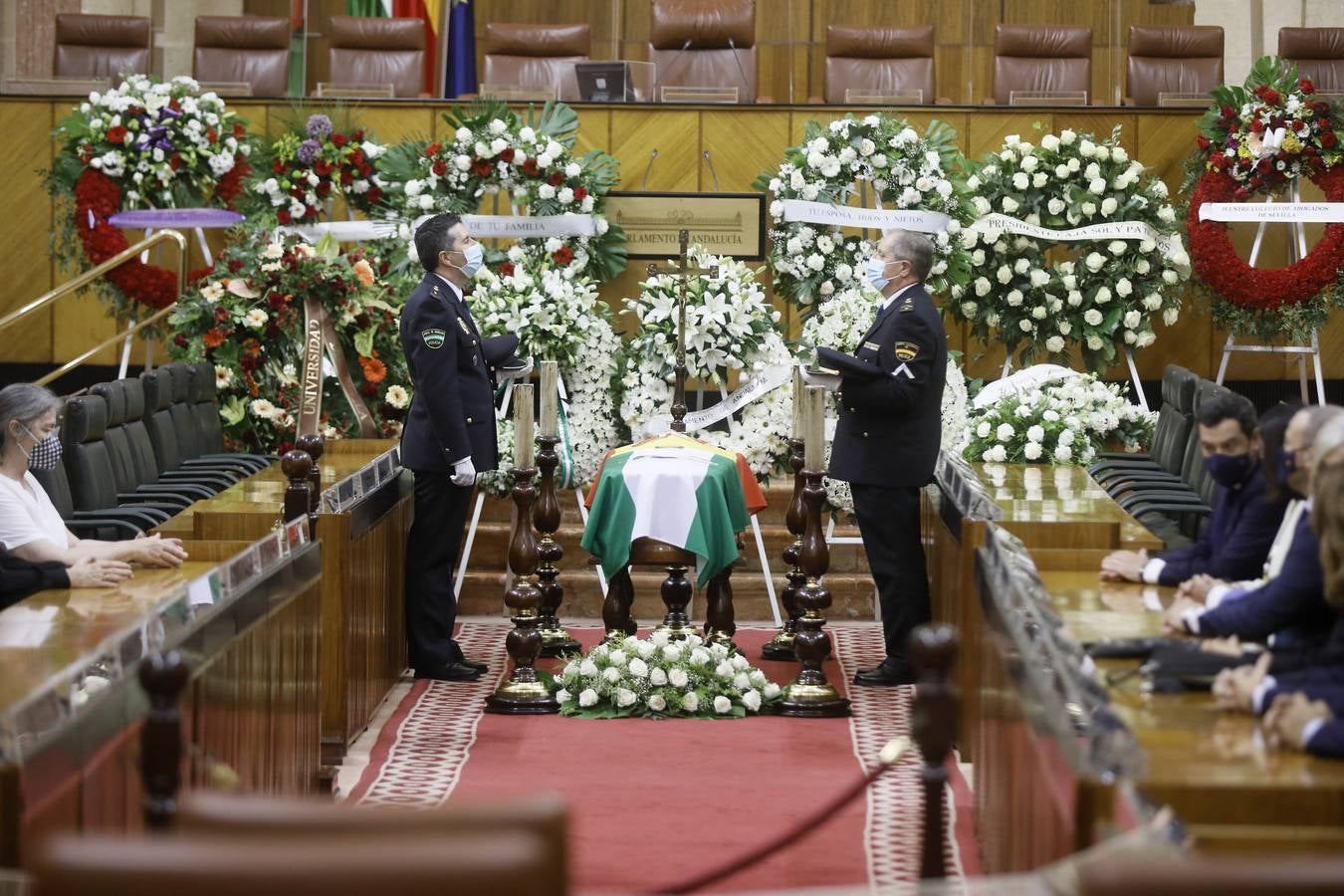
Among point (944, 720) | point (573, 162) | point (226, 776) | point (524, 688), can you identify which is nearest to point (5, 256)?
point (573, 162)

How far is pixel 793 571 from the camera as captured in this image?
7.11m

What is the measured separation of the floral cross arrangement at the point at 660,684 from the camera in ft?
20.5

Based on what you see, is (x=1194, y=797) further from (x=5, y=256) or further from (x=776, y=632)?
(x=5, y=256)

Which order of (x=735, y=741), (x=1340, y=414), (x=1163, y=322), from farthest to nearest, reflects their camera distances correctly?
(x=1163, y=322)
(x=735, y=741)
(x=1340, y=414)

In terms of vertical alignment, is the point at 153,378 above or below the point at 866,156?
below

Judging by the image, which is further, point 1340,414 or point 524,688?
point 524,688

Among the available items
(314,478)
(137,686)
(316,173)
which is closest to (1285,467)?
(137,686)

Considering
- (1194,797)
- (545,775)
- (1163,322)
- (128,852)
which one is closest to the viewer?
(128,852)

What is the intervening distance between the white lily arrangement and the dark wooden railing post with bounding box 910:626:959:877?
13.6 feet

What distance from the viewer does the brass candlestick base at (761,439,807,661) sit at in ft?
21.8

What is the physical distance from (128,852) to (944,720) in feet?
4.23

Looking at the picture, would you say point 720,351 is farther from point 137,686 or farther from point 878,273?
point 137,686

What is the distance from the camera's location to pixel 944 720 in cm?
297

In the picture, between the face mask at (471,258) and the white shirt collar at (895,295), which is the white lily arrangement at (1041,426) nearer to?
the white shirt collar at (895,295)
